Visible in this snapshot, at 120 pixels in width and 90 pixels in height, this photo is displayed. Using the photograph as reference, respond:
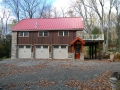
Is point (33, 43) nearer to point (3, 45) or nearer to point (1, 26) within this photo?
point (3, 45)

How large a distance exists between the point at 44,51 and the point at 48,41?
1648 millimetres

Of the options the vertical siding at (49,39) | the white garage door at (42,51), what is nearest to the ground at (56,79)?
the vertical siding at (49,39)

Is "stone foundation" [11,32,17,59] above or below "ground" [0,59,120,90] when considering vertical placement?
above

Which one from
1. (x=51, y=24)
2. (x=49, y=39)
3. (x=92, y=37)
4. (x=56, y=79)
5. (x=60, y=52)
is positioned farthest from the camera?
(x=51, y=24)

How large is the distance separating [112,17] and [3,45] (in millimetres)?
32772

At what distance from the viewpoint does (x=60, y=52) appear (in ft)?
81.5

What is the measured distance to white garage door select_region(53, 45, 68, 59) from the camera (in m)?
24.6

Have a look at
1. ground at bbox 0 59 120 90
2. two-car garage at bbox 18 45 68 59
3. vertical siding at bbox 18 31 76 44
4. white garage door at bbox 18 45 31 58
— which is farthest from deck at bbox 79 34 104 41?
ground at bbox 0 59 120 90

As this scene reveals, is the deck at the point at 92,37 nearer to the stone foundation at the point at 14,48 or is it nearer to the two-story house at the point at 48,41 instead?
the two-story house at the point at 48,41

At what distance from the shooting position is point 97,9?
36594mm

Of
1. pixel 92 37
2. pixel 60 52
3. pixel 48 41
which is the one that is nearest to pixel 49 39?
pixel 48 41

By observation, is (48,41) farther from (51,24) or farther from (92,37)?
(92,37)

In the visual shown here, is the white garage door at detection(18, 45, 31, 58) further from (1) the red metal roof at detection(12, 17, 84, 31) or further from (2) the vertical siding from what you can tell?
(1) the red metal roof at detection(12, 17, 84, 31)

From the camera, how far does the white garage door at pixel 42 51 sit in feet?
83.3
